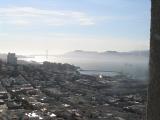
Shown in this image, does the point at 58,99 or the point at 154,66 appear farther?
the point at 58,99

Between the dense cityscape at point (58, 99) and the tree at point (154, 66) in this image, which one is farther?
the dense cityscape at point (58, 99)

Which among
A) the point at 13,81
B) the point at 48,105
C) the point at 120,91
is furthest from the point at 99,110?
the point at 13,81

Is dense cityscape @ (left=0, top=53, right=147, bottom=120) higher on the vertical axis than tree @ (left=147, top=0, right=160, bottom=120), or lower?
lower

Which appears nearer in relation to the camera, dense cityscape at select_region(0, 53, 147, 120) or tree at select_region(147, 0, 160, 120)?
Answer: tree at select_region(147, 0, 160, 120)

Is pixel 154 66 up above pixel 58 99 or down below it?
above

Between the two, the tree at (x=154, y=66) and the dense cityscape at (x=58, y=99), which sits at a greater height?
Result: the tree at (x=154, y=66)
